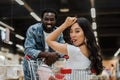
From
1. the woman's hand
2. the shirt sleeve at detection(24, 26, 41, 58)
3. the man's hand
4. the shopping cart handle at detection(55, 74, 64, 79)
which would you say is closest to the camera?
the woman's hand

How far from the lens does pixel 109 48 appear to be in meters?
23.3

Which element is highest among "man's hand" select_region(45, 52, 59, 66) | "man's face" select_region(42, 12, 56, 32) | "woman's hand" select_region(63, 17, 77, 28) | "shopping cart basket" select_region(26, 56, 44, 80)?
"man's face" select_region(42, 12, 56, 32)

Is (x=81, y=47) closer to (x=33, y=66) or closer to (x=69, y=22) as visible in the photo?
(x=69, y=22)

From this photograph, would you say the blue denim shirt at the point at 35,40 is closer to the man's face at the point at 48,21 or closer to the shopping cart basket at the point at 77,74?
the man's face at the point at 48,21

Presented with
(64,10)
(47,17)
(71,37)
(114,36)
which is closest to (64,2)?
(64,10)

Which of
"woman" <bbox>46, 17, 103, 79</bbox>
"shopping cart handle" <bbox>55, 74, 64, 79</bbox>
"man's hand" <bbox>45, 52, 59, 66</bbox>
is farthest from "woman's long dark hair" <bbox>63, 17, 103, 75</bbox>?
"man's hand" <bbox>45, 52, 59, 66</bbox>

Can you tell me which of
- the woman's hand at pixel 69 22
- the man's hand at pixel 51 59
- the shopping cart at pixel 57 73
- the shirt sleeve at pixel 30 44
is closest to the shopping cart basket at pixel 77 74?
the shopping cart at pixel 57 73

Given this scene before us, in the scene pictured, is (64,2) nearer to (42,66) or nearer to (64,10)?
(64,10)

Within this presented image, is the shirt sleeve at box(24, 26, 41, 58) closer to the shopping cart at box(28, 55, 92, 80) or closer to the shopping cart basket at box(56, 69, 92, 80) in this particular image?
the shopping cart at box(28, 55, 92, 80)

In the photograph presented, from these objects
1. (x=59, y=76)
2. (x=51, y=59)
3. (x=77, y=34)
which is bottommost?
(x=59, y=76)

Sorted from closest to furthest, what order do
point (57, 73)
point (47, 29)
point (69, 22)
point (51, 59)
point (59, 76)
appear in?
point (69, 22) < point (59, 76) < point (57, 73) < point (51, 59) < point (47, 29)

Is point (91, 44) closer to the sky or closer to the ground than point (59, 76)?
closer to the sky

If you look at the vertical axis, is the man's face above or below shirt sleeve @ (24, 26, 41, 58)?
above

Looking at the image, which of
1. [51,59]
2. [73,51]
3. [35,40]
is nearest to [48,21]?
[35,40]
